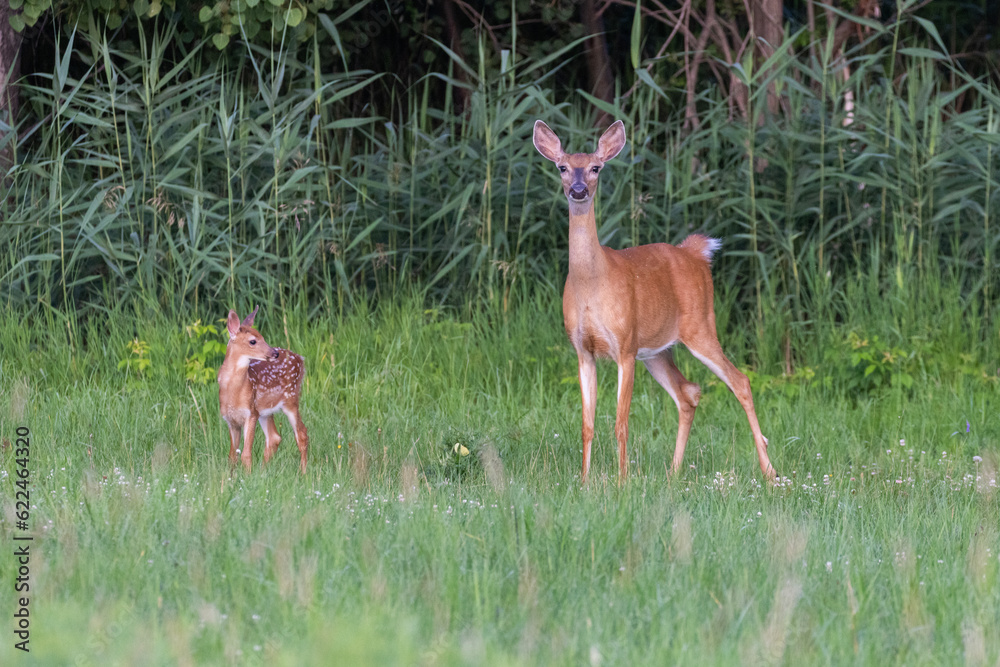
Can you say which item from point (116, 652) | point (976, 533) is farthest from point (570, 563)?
point (976, 533)

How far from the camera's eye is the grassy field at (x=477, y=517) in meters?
3.34

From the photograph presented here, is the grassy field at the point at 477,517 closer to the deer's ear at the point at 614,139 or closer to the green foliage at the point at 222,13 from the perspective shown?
the deer's ear at the point at 614,139

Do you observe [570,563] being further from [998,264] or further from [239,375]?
[998,264]

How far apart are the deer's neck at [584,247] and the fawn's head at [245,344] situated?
148 cm

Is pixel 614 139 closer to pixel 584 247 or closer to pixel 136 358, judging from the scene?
pixel 584 247

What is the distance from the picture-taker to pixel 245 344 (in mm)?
5773

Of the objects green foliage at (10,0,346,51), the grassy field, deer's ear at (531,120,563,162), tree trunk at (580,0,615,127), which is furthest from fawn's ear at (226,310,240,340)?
tree trunk at (580,0,615,127)

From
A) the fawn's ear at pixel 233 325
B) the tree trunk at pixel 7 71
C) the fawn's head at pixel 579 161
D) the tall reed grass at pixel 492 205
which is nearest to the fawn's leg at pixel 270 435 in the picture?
the fawn's ear at pixel 233 325

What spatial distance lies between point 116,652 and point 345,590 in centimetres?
71

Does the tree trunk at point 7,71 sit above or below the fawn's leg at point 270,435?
above

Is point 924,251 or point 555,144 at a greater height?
point 555,144

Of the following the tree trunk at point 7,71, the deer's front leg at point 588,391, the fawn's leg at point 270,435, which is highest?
the tree trunk at point 7,71

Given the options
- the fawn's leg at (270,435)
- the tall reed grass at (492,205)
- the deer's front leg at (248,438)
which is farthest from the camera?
the tall reed grass at (492,205)

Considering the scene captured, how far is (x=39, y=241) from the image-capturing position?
838 centimetres
